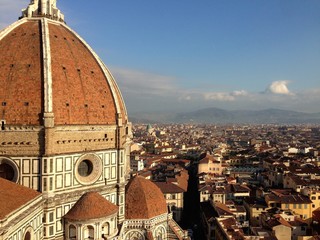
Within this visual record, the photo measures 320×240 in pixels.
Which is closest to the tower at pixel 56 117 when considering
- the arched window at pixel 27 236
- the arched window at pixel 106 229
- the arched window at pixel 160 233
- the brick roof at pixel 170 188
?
the arched window at pixel 27 236

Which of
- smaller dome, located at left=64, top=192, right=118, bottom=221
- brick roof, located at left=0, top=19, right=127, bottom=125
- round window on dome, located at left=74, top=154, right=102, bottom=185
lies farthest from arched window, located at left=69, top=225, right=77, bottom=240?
brick roof, located at left=0, top=19, right=127, bottom=125

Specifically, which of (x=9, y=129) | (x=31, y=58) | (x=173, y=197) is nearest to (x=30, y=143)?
(x=9, y=129)

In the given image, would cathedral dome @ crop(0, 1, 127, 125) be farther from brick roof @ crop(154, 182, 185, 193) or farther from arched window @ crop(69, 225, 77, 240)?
brick roof @ crop(154, 182, 185, 193)

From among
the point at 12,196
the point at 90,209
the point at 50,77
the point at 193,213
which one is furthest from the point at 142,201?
the point at 193,213

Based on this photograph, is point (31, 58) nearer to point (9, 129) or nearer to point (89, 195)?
point (9, 129)

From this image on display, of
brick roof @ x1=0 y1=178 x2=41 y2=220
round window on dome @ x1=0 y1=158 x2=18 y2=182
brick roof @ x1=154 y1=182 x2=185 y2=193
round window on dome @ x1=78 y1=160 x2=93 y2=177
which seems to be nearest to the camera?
brick roof @ x1=0 y1=178 x2=41 y2=220

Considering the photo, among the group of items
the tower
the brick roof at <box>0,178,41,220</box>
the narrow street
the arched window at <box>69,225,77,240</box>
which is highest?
the tower

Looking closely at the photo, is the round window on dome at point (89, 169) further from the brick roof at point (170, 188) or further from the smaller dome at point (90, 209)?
the brick roof at point (170, 188)
